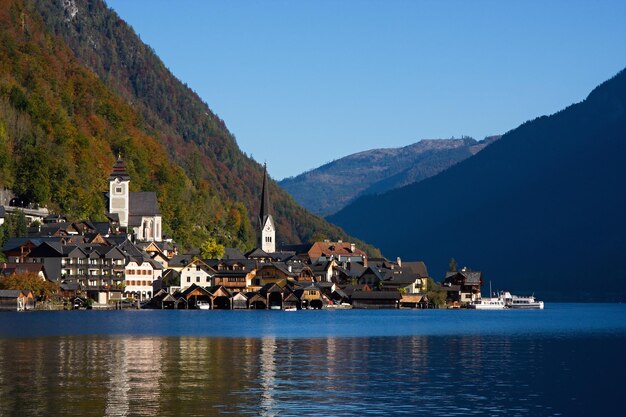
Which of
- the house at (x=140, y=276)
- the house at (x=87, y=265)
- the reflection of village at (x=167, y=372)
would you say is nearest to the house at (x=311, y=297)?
the house at (x=140, y=276)

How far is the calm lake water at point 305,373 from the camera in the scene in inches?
1656

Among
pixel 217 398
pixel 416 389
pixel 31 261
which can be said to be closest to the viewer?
pixel 217 398

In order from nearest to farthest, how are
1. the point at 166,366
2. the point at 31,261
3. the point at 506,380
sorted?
the point at 506,380
the point at 166,366
the point at 31,261

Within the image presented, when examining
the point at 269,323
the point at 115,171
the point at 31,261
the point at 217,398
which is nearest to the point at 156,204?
the point at 115,171

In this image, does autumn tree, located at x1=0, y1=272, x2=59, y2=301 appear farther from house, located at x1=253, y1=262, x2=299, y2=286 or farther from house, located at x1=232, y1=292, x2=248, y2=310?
house, located at x1=253, y1=262, x2=299, y2=286

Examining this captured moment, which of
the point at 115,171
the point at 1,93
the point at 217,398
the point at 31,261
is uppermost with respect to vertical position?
the point at 1,93

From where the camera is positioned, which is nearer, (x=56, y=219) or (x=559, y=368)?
(x=559, y=368)

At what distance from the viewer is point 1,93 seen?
7421 inches

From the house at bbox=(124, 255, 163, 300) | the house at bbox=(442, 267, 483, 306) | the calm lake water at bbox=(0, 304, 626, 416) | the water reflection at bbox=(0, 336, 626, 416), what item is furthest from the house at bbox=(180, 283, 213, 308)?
the water reflection at bbox=(0, 336, 626, 416)

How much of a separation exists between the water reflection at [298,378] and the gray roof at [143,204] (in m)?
117

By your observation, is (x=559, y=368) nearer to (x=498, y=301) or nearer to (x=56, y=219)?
(x=56, y=219)

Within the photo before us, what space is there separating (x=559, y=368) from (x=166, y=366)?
18415 millimetres

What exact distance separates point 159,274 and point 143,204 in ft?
93.4

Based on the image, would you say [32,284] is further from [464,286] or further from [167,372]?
[167,372]
